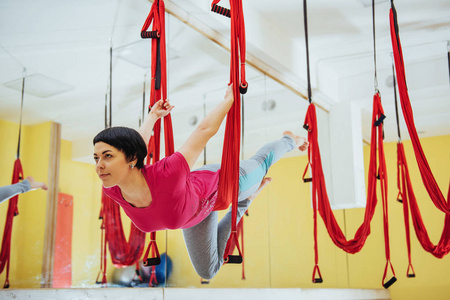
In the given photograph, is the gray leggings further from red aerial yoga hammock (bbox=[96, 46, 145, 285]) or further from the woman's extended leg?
red aerial yoga hammock (bbox=[96, 46, 145, 285])

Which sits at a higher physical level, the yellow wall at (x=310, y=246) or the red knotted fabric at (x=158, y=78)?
the red knotted fabric at (x=158, y=78)

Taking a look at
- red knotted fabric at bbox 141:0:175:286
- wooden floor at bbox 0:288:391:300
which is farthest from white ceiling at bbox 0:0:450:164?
wooden floor at bbox 0:288:391:300

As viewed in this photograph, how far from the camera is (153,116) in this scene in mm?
2406

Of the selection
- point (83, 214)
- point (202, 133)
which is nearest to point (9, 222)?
point (83, 214)

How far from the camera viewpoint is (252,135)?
186 inches

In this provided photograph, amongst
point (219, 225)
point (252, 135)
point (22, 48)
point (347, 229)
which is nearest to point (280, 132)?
point (252, 135)

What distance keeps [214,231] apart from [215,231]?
0.05 ft

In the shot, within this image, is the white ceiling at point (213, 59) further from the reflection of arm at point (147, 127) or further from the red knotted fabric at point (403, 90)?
the red knotted fabric at point (403, 90)

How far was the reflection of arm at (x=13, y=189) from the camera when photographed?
104 inches

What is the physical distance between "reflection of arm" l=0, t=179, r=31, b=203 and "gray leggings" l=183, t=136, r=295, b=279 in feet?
3.25

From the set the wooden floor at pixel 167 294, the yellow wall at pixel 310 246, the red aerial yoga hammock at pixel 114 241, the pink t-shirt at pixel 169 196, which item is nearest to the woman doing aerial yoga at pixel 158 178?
the pink t-shirt at pixel 169 196

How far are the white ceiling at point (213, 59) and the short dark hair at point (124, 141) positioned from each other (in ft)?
3.40

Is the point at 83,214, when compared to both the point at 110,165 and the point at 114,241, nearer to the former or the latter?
the point at 114,241

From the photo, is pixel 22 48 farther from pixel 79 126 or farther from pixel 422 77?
pixel 422 77
